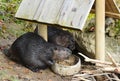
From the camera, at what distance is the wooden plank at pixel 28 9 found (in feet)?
19.7

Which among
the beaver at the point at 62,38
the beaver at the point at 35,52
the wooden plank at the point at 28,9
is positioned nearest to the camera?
the wooden plank at the point at 28,9

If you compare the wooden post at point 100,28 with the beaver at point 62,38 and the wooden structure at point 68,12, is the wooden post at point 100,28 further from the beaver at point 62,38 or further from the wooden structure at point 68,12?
the beaver at point 62,38

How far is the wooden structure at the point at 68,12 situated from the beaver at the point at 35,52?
324 mm

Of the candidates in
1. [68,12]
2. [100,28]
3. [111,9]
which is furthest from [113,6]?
[68,12]

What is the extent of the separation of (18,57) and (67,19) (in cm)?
144

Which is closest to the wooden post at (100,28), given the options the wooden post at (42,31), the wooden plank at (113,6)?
the wooden plank at (113,6)

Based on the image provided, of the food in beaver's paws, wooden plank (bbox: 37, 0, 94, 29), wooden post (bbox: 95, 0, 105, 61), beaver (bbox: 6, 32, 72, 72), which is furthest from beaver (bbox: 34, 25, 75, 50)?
wooden plank (bbox: 37, 0, 94, 29)

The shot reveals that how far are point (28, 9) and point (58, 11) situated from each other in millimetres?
631

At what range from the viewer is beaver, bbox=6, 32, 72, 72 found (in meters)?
6.36

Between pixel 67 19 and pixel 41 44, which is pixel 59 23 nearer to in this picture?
pixel 67 19

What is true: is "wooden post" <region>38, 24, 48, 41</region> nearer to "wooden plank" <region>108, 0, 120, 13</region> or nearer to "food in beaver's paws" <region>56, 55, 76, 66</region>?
"food in beaver's paws" <region>56, 55, 76, 66</region>

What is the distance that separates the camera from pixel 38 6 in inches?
239

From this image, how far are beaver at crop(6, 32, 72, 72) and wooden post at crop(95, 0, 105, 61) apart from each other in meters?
0.61

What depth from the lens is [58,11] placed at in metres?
5.75
